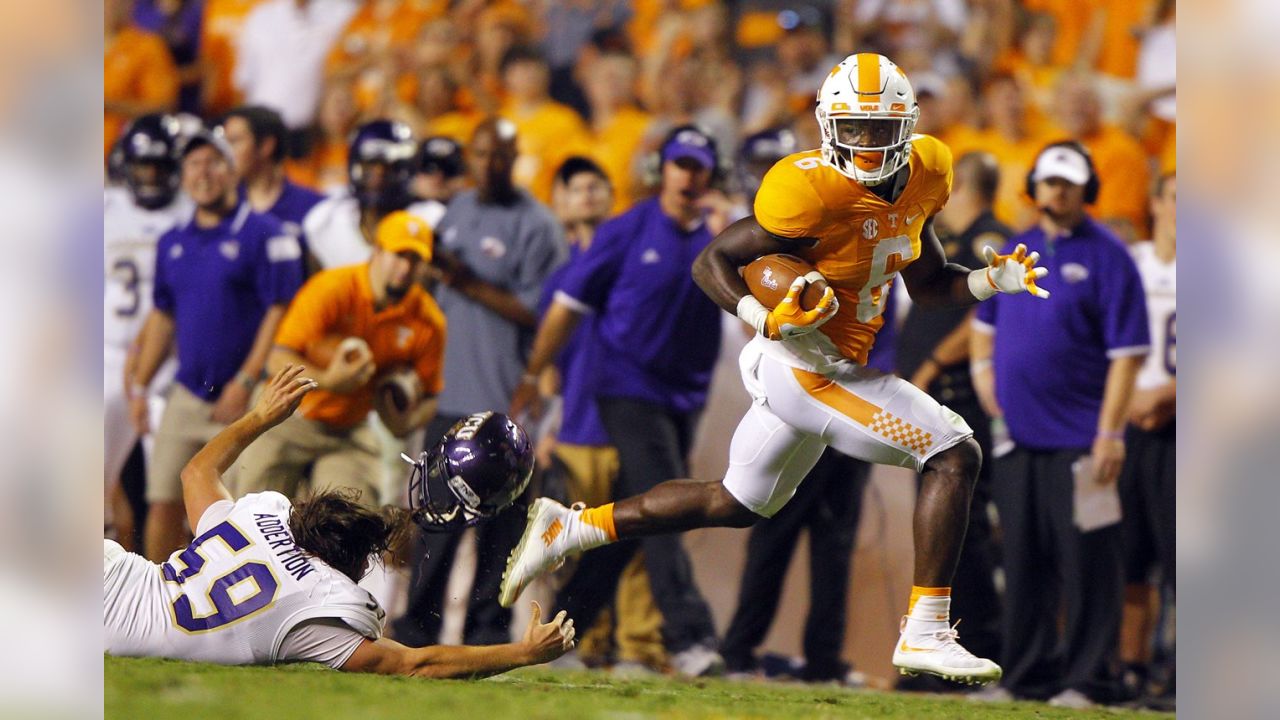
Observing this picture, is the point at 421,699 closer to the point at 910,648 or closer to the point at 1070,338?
the point at 910,648

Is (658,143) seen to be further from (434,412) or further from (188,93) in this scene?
(188,93)

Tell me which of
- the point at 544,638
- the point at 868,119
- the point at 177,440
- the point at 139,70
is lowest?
the point at 544,638

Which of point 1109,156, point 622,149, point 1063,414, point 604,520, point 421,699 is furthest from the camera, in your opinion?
point 622,149

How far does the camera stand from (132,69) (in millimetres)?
7184

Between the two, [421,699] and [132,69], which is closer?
[421,699]

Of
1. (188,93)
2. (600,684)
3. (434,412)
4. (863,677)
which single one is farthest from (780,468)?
(188,93)

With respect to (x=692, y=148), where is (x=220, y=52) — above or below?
above

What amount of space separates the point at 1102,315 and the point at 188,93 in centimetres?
429

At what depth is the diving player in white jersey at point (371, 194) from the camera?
653cm

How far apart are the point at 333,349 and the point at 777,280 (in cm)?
261

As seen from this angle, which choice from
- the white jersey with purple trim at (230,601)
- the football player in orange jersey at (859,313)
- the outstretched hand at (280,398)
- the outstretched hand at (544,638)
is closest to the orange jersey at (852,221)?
the football player in orange jersey at (859,313)

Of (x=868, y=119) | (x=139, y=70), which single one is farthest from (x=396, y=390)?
(x=868, y=119)

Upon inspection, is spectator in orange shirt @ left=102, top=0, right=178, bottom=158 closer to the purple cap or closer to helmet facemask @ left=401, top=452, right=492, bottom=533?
the purple cap

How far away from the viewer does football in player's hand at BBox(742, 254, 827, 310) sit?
4.05 m
